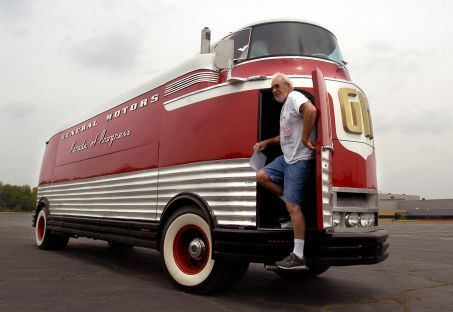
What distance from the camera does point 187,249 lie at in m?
5.16

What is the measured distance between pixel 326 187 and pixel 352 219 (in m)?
0.59

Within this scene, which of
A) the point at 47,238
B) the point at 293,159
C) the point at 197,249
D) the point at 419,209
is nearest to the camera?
the point at 293,159

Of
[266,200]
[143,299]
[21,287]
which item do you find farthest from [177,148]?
[21,287]

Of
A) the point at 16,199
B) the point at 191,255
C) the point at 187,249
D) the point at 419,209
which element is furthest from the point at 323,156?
the point at 16,199

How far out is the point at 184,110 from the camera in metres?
5.30

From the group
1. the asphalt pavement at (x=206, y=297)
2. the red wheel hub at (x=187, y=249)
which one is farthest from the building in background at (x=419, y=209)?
the red wheel hub at (x=187, y=249)

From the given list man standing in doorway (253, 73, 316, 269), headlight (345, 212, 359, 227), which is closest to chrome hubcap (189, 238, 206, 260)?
man standing in doorway (253, 73, 316, 269)

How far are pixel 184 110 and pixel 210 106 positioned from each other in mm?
506

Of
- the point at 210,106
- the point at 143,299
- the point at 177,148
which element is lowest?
the point at 143,299

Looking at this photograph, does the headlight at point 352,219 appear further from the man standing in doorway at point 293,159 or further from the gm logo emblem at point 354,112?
the gm logo emblem at point 354,112

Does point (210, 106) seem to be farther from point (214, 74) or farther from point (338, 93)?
point (338, 93)

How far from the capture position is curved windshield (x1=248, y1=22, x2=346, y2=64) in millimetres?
4930

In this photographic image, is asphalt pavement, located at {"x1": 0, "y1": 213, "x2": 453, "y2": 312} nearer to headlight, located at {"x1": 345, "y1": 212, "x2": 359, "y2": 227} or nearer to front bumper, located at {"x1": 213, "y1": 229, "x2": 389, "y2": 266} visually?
front bumper, located at {"x1": 213, "y1": 229, "x2": 389, "y2": 266}

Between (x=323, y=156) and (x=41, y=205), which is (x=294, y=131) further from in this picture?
(x=41, y=205)
